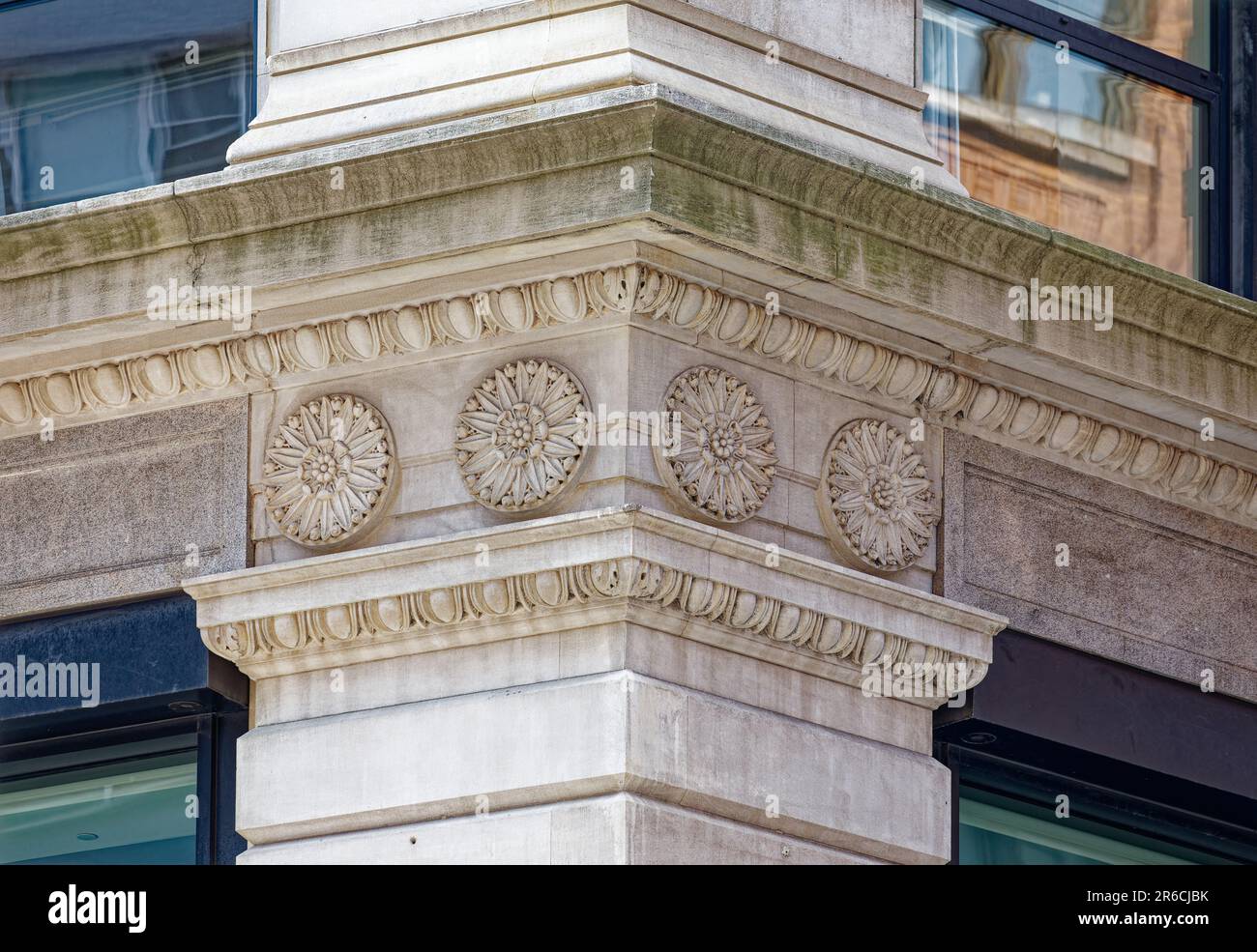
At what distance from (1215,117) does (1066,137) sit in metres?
1.02

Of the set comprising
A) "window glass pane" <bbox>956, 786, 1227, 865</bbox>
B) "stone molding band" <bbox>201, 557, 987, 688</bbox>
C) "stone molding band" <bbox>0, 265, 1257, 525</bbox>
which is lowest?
"window glass pane" <bbox>956, 786, 1227, 865</bbox>

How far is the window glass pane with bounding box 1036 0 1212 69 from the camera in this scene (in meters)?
13.4

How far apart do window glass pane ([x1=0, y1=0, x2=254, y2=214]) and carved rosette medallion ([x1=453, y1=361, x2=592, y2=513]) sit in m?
2.08

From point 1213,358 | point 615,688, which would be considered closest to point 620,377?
point 615,688

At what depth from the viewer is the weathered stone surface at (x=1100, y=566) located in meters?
11.8

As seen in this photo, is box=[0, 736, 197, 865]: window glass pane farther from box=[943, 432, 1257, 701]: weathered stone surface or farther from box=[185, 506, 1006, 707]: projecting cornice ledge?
Result: box=[943, 432, 1257, 701]: weathered stone surface

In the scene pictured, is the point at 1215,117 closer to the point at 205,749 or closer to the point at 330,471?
the point at 330,471

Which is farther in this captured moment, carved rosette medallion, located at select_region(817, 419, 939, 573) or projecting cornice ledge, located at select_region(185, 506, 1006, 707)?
carved rosette medallion, located at select_region(817, 419, 939, 573)

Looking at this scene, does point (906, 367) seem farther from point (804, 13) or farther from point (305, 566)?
point (305, 566)

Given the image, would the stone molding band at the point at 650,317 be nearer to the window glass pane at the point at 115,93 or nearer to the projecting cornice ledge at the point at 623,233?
the projecting cornice ledge at the point at 623,233

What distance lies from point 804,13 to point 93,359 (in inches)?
126

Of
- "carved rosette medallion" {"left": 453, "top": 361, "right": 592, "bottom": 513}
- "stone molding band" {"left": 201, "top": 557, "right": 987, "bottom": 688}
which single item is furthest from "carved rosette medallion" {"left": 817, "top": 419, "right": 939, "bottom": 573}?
"carved rosette medallion" {"left": 453, "top": 361, "right": 592, "bottom": 513}

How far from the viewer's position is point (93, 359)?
11.7 metres

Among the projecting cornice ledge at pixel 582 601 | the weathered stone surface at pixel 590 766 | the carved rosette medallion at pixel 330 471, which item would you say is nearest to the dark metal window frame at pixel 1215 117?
the projecting cornice ledge at pixel 582 601
